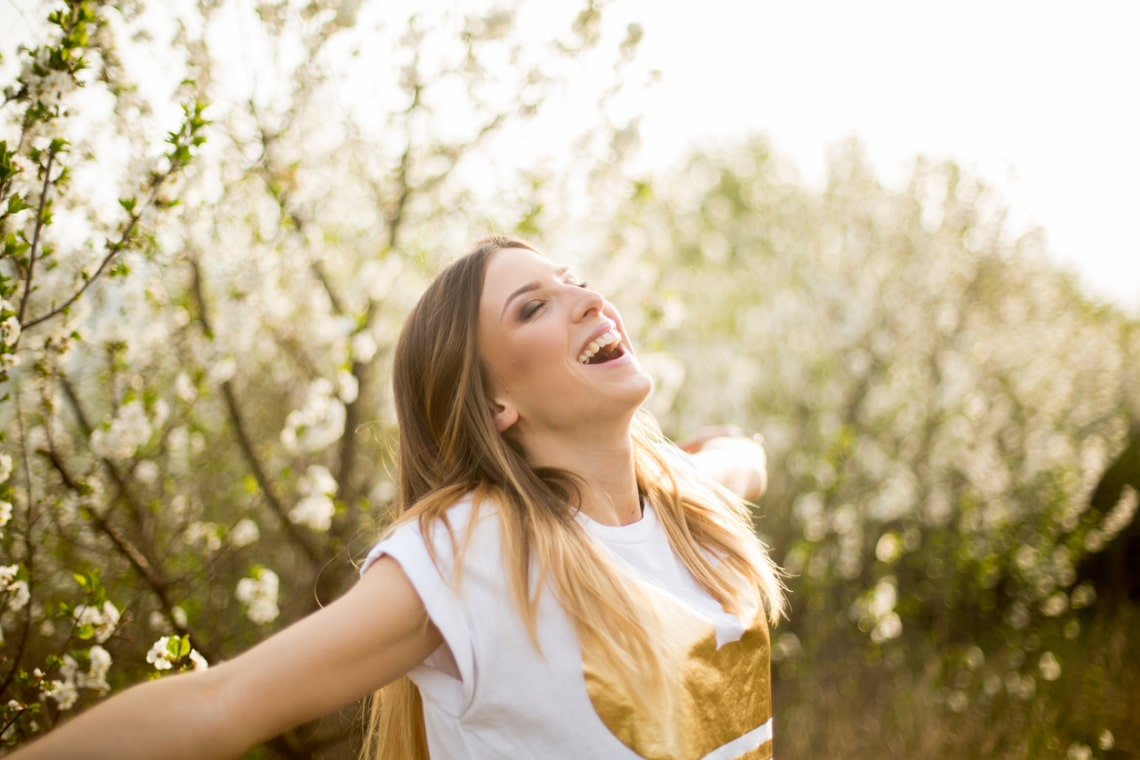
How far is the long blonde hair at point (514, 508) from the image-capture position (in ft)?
4.39

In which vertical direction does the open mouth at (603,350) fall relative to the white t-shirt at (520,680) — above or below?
above

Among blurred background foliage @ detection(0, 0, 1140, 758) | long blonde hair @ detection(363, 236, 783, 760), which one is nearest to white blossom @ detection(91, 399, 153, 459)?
blurred background foliage @ detection(0, 0, 1140, 758)

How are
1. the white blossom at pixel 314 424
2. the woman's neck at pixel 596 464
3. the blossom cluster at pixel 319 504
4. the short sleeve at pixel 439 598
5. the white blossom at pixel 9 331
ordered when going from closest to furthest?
1. the short sleeve at pixel 439 598
2. the white blossom at pixel 9 331
3. the woman's neck at pixel 596 464
4. the blossom cluster at pixel 319 504
5. the white blossom at pixel 314 424

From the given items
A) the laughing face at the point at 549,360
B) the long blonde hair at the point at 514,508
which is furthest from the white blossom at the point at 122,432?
the laughing face at the point at 549,360

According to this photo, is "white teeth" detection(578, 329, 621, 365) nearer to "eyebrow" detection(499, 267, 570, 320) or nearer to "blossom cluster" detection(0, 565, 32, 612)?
"eyebrow" detection(499, 267, 570, 320)

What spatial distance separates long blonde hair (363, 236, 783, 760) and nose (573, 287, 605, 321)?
8.4 inches

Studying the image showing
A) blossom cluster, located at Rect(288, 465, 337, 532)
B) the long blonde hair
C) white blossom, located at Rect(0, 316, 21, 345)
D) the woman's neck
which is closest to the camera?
the long blonde hair

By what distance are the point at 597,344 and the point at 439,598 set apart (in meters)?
0.66

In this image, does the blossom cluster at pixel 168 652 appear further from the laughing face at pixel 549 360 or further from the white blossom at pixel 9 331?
the laughing face at pixel 549 360

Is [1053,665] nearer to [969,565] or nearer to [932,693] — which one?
[932,693]

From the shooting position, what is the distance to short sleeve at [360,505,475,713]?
47.1 inches

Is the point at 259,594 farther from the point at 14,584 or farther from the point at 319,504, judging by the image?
the point at 14,584

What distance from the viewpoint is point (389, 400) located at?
3.67 meters

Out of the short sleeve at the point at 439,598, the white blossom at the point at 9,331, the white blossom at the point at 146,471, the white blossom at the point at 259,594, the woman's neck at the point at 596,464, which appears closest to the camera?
the short sleeve at the point at 439,598
